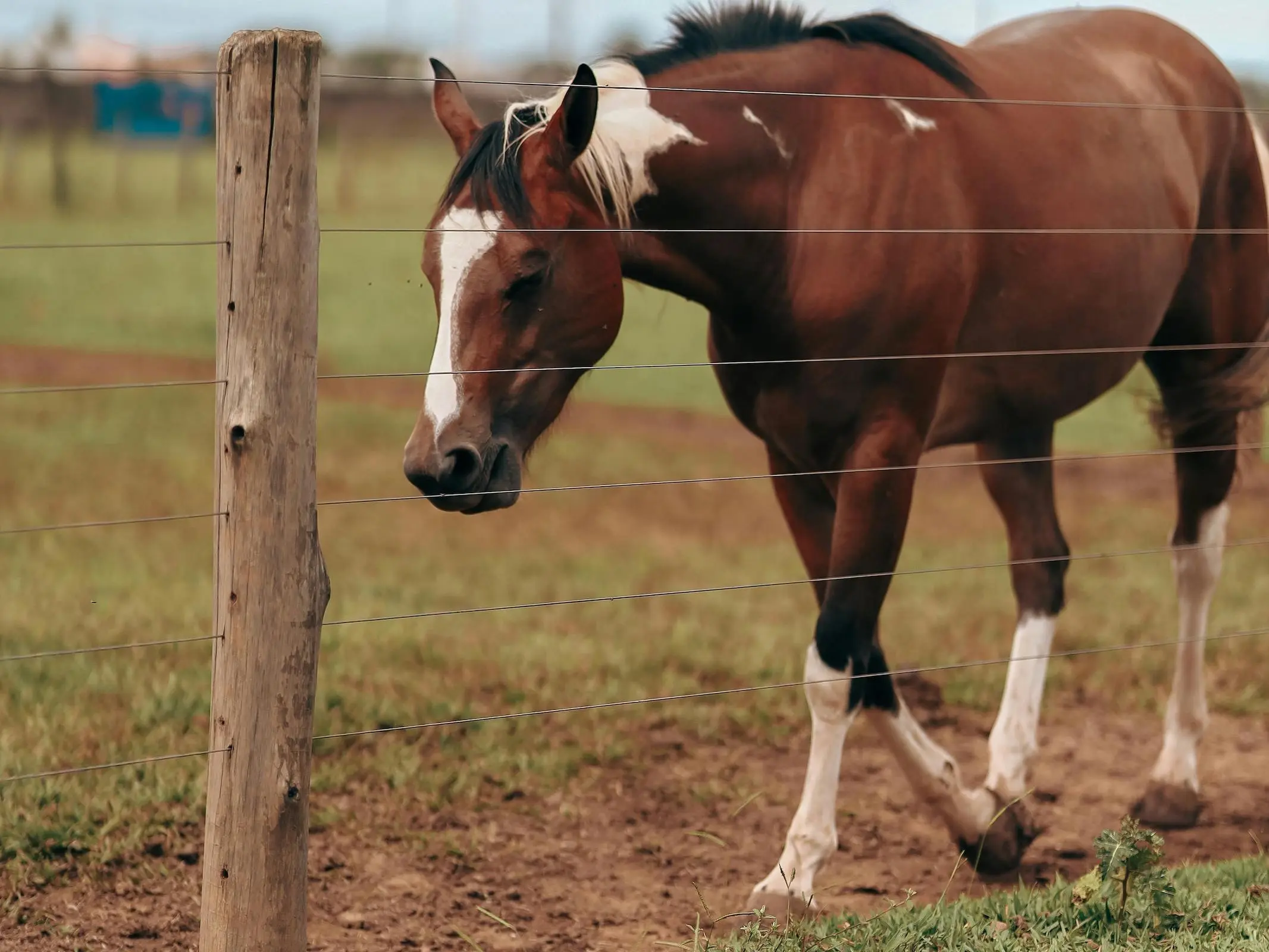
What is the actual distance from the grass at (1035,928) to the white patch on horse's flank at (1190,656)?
1186 millimetres

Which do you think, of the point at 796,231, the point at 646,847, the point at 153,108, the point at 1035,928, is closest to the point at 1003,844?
the point at 1035,928

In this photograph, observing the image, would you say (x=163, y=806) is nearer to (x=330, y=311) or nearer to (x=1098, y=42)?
(x=1098, y=42)

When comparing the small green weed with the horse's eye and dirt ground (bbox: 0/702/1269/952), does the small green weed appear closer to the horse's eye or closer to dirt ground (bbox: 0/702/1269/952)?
dirt ground (bbox: 0/702/1269/952)

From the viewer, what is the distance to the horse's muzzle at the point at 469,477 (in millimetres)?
2734

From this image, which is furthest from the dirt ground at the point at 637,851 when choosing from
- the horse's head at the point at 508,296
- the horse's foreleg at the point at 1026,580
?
the horse's head at the point at 508,296

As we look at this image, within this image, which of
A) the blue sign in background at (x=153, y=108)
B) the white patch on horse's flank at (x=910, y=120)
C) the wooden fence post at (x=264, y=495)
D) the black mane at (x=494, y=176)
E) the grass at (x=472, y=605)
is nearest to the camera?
the wooden fence post at (x=264, y=495)

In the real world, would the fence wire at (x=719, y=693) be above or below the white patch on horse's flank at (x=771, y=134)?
below

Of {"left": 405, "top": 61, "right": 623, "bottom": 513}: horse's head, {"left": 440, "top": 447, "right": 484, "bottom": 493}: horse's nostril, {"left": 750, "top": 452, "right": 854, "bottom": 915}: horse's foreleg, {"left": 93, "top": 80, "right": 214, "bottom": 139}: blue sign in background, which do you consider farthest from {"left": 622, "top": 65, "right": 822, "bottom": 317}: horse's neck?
{"left": 93, "top": 80, "right": 214, "bottom": 139}: blue sign in background

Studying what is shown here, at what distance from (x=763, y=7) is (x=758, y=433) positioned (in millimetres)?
1142

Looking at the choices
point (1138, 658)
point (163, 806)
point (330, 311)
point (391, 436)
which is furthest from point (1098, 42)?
point (330, 311)

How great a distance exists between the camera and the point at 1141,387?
15.6ft

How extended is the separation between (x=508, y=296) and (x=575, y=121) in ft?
1.32

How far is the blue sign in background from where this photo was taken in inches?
1437

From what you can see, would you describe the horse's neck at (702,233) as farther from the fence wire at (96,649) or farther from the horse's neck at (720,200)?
the fence wire at (96,649)
